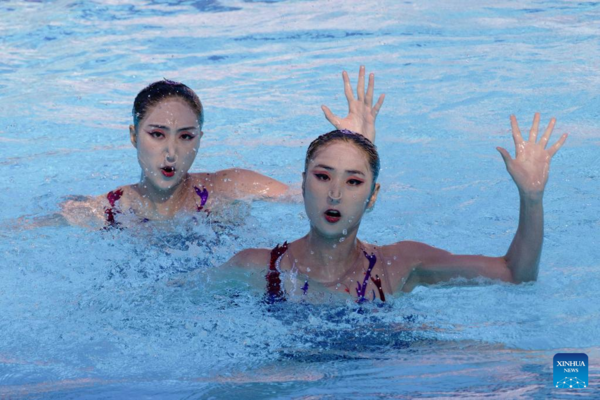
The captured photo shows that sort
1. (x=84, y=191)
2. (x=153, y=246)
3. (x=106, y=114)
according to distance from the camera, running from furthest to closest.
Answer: (x=106, y=114)
(x=84, y=191)
(x=153, y=246)

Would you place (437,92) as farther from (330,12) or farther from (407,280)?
(407,280)

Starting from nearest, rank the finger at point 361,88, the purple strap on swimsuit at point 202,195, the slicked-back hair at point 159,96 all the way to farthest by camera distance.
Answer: the slicked-back hair at point 159,96 < the finger at point 361,88 < the purple strap on swimsuit at point 202,195

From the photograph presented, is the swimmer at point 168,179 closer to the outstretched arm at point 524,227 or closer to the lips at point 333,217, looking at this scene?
the lips at point 333,217

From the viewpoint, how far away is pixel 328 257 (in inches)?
150

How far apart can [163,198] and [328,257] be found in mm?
1625

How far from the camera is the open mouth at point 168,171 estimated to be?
4.77 metres

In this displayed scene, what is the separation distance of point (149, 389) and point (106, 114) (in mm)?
5622

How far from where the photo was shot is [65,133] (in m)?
7.77

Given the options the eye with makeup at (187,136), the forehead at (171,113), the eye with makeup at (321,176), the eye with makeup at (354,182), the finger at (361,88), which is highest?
the finger at (361,88)

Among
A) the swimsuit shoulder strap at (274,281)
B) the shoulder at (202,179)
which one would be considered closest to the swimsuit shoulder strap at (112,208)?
the shoulder at (202,179)

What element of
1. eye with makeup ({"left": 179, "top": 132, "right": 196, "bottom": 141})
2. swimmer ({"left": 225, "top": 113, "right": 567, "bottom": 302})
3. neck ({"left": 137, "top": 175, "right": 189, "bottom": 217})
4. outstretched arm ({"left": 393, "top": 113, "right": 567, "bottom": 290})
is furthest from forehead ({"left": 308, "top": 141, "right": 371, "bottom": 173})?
neck ({"left": 137, "top": 175, "right": 189, "bottom": 217})

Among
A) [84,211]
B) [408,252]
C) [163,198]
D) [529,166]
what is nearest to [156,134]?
[163,198]

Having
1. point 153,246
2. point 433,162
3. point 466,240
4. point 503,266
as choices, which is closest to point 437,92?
point 433,162

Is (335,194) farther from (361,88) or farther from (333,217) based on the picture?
(361,88)
